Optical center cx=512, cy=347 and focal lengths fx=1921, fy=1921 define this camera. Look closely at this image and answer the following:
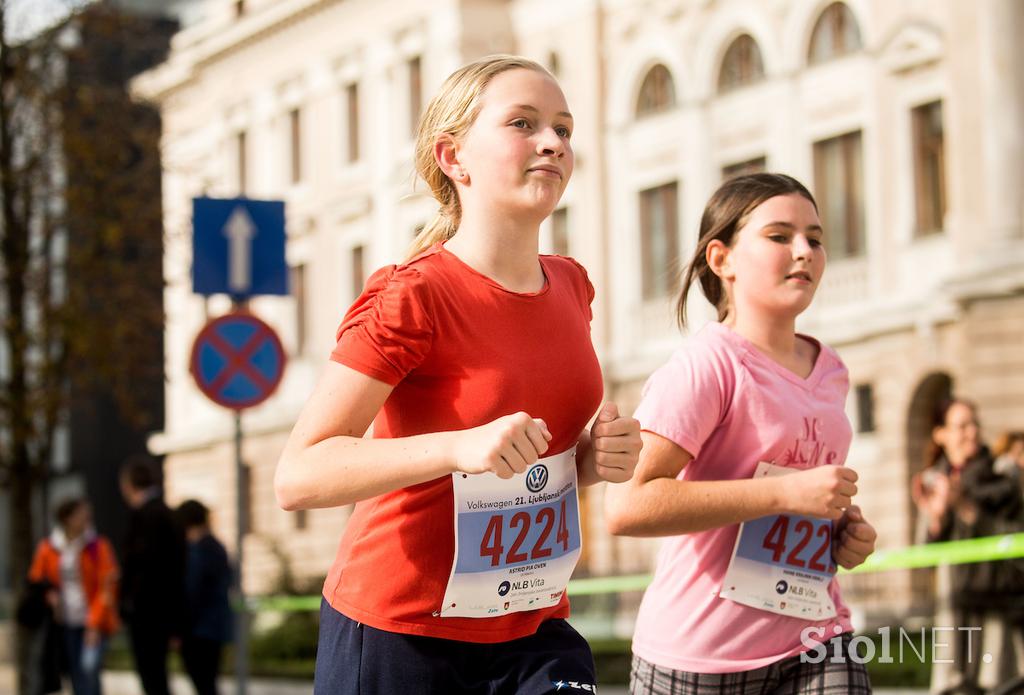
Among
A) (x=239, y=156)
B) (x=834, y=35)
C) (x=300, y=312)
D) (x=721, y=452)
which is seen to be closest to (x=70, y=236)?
(x=834, y=35)

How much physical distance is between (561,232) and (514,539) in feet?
105

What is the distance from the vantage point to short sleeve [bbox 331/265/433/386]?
3467mm

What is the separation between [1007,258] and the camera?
82.0ft

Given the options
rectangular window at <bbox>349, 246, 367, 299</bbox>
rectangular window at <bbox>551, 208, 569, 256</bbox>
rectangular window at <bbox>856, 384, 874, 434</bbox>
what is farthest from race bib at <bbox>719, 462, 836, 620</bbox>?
rectangular window at <bbox>349, 246, 367, 299</bbox>

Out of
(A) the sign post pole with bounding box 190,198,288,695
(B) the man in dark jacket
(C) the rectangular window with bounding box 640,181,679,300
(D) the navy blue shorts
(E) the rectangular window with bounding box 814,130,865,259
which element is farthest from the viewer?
(C) the rectangular window with bounding box 640,181,679,300

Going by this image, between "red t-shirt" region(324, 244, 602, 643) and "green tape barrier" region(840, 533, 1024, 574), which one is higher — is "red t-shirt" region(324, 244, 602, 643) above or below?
above

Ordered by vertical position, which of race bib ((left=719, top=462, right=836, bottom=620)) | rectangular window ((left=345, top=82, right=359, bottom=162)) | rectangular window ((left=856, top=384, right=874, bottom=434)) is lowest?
race bib ((left=719, top=462, right=836, bottom=620))

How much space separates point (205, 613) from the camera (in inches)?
506

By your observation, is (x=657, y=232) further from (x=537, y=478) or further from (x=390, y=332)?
(x=390, y=332)

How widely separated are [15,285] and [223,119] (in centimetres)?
2863

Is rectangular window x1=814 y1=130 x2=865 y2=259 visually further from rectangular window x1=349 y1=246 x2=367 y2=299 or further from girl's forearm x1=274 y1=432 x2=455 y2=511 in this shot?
girl's forearm x1=274 y1=432 x2=455 y2=511

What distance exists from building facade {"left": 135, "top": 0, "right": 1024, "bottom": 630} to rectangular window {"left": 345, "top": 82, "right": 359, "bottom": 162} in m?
0.09

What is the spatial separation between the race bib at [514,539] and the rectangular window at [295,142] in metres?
41.1

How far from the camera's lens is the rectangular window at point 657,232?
3291 centimetres
